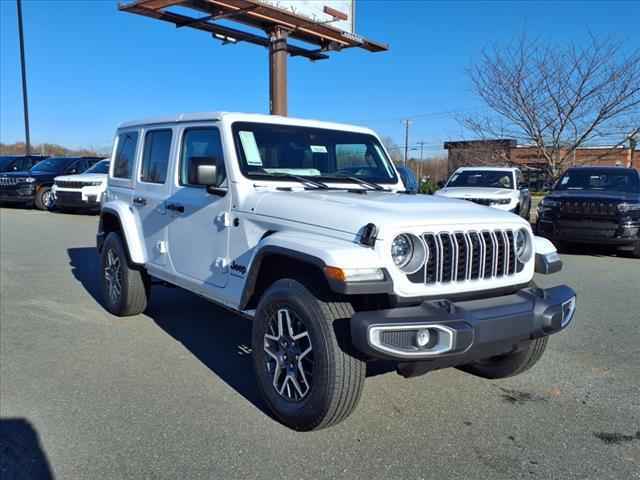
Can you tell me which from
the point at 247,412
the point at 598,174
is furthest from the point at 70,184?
the point at 247,412

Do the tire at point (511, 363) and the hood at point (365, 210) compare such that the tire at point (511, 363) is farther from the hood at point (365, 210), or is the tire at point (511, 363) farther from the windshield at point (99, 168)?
the windshield at point (99, 168)

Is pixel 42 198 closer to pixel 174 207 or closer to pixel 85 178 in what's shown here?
pixel 85 178

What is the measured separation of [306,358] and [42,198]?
17.4 meters

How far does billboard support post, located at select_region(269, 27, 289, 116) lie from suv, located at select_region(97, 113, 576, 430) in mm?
10387

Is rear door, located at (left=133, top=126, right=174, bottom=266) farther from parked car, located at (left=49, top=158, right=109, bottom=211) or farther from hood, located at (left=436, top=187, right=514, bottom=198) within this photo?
parked car, located at (left=49, top=158, right=109, bottom=211)

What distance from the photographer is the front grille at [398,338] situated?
281 centimetres

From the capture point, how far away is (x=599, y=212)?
31.3 feet

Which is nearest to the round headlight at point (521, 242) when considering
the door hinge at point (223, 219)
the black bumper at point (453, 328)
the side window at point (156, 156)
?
the black bumper at point (453, 328)

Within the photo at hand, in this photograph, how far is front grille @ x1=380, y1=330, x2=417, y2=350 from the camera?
9.23 ft

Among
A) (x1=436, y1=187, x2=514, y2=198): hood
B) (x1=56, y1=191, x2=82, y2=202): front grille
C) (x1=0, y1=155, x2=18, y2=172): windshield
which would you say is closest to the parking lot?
(x1=436, y1=187, x2=514, y2=198): hood

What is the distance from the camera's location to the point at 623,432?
3.35 m

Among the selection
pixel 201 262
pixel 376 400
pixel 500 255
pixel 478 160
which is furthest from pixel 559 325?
pixel 478 160

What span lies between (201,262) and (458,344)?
2275 mm

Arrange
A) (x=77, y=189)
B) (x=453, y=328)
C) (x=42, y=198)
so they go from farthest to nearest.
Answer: (x=42, y=198) → (x=77, y=189) → (x=453, y=328)
